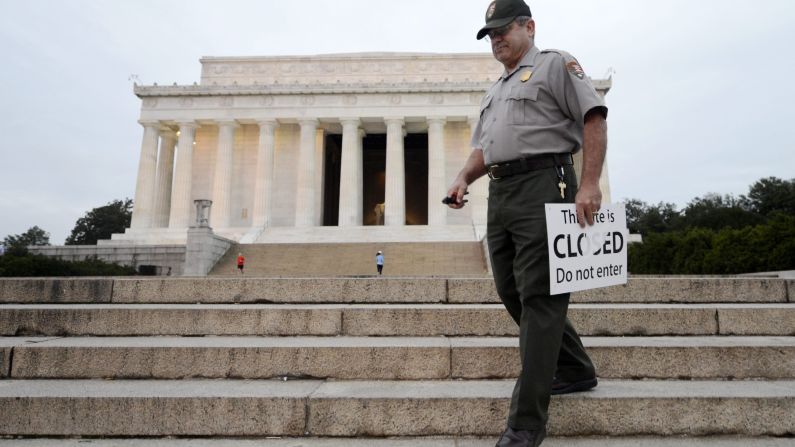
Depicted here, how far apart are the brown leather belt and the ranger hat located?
0.97 meters

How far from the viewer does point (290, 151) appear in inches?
1763

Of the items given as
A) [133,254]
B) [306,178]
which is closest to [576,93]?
[133,254]

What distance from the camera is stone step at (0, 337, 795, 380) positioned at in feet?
13.7

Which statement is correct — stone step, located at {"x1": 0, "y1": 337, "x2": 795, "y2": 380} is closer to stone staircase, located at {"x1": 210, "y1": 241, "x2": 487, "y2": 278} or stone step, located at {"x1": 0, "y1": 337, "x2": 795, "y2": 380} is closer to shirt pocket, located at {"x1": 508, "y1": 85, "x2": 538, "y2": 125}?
shirt pocket, located at {"x1": 508, "y1": 85, "x2": 538, "y2": 125}

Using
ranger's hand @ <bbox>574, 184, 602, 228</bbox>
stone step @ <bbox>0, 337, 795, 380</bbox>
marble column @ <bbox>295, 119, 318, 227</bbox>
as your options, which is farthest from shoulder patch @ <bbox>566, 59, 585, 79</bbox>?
marble column @ <bbox>295, 119, 318, 227</bbox>

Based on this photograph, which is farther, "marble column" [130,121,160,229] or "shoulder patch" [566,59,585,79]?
"marble column" [130,121,160,229]

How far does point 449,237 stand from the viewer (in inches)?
1389

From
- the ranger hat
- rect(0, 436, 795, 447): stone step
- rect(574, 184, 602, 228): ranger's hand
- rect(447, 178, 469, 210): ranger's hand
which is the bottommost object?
rect(0, 436, 795, 447): stone step

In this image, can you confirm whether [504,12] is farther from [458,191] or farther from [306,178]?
[306,178]

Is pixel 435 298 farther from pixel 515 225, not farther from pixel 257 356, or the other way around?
pixel 515 225

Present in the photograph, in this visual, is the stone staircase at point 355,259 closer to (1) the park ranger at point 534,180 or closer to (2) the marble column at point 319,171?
(2) the marble column at point 319,171

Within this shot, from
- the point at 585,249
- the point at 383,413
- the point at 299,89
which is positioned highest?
the point at 299,89

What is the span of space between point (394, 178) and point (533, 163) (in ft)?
123

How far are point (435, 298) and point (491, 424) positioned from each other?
10.2 ft
